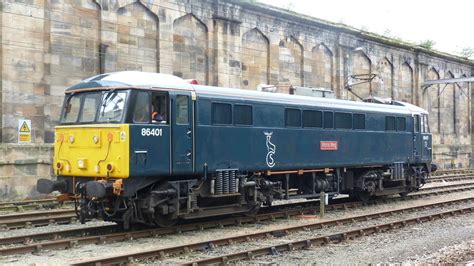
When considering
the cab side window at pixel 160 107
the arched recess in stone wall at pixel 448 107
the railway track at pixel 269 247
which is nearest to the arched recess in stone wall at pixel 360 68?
the arched recess in stone wall at pixel 448 107

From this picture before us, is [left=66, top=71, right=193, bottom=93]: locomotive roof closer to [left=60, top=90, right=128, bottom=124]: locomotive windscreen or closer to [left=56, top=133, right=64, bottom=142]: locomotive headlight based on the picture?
[left=60, top=90, right=128, bottom=124]: locomotive windscreen

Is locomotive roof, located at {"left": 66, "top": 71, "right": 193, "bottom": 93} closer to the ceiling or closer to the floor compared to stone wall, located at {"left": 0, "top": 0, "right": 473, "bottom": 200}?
closer to the floor

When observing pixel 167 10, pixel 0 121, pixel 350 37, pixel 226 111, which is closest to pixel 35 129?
pixel 0 121

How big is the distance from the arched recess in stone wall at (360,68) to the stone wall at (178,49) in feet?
0.22

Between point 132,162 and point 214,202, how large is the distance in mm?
3065

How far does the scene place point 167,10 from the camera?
24281 millimetres

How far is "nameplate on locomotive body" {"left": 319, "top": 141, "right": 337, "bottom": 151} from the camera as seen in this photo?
54.8 feet

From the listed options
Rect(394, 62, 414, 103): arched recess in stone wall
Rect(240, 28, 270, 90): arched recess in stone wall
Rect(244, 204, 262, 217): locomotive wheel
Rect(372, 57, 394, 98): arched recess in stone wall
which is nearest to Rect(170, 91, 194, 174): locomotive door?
Rect(244, 204, 262, 217): locomotive wheel

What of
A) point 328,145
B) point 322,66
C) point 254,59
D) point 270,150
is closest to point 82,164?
point 270,150

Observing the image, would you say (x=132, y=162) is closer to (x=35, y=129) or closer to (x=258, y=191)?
(x=258, y=191)

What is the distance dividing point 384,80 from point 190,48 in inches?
706

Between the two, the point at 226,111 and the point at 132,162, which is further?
the point at 226,111

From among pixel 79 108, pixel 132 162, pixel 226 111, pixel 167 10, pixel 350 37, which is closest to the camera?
pixel 132 162

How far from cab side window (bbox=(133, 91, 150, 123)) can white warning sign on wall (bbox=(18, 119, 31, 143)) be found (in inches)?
365
